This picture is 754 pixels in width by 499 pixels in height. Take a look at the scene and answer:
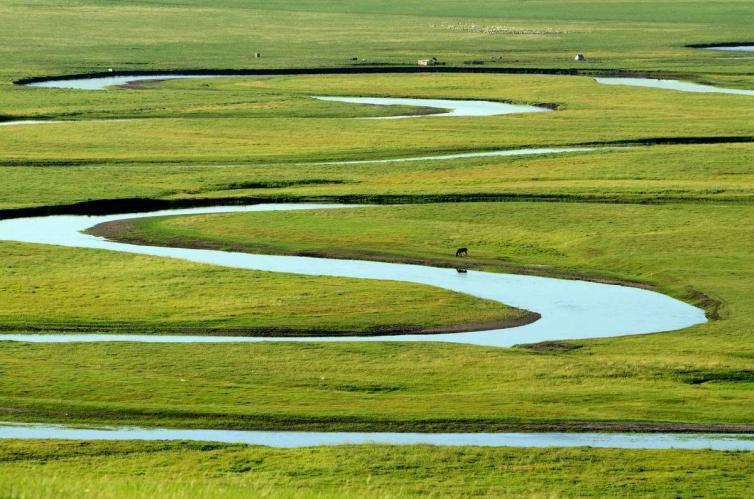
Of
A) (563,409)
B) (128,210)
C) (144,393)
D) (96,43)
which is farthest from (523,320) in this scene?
(96,43)

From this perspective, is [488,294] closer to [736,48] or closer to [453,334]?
[453,334]

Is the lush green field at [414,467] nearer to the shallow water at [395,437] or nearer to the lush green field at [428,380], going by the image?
the shallow water at [395,437]

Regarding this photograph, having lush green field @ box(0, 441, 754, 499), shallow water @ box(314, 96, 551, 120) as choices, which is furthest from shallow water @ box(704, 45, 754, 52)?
lush green field @ box(0, 441, 754, 499)

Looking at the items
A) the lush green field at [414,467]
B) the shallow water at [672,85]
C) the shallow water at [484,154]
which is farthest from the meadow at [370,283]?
the shallow water at [672,85]

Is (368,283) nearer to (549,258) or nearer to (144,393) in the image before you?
(549,258)

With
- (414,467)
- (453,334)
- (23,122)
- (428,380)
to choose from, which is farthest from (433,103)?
(414,467)
